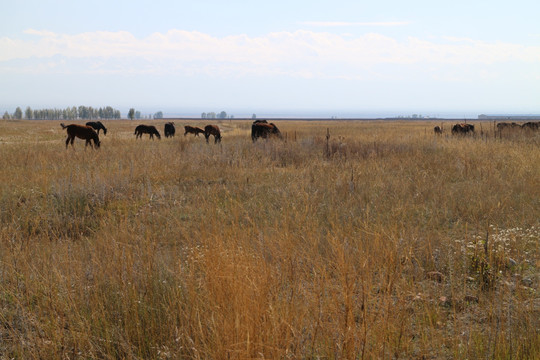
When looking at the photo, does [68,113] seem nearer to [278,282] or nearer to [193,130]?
[193,130]

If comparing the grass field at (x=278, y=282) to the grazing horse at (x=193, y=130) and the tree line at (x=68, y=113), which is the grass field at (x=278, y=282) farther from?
the tree line at (x=68, y=113)

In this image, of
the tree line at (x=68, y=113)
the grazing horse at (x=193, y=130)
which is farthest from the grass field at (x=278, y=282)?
the tree line at (x=68, y=113)

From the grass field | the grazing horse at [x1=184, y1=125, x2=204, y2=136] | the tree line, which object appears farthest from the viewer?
the tree line

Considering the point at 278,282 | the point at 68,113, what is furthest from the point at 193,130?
the point at 68,113

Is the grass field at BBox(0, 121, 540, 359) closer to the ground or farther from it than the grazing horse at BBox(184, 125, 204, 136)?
closer to the ground

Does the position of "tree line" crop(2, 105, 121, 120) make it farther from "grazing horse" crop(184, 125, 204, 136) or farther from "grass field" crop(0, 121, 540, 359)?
"grass field" crop(0, 121, 540, 359)

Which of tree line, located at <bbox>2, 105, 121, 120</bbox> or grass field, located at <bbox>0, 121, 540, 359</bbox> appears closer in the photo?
grass field, located at <bbox>0, 121, 540, 359</bbox>

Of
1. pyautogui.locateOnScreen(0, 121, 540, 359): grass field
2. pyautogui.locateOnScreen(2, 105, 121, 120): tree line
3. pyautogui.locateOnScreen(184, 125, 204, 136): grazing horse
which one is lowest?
pyautogui.locateOnScreen(0, 121, 540, 359): grass field

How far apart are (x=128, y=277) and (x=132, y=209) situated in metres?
3.73

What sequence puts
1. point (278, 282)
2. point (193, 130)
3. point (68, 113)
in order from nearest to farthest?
1. point (278, 282)
2. point (193, 130)
3. point (68, 113)

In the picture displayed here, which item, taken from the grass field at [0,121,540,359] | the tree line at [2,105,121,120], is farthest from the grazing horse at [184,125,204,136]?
the tree line at [2,105,121,120]

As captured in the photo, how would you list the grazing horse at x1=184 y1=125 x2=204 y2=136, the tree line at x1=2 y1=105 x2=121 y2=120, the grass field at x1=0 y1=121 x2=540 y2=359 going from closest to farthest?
1. the grass field at x1=0 y1=121 x2=540 y2=359
2. the grazing horse at x1=184 y1=125 x2=204 y2=136
3. the tree line at x1=2 y1=105 x2=121 y2=120

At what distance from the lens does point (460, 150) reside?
1241 cm

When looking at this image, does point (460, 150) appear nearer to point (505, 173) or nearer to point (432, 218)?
point (505, 173)
